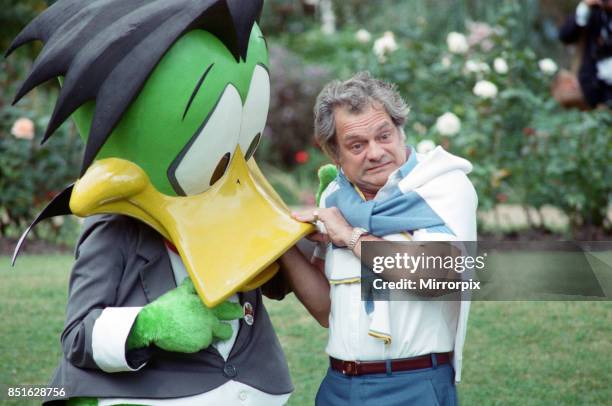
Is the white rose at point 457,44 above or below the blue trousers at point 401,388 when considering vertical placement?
below

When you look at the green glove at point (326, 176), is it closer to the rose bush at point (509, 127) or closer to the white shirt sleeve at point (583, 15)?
the white shirt sleeve at point (583, 15)

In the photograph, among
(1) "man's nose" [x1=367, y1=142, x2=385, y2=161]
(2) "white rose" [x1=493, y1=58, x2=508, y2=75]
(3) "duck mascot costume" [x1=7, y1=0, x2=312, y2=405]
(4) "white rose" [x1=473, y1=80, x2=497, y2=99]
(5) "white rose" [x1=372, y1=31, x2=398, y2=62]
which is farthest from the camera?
(5) "white rose" [x1=372, y1=31, x2=398, y2=62]

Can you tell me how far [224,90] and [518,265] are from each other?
3.81 m

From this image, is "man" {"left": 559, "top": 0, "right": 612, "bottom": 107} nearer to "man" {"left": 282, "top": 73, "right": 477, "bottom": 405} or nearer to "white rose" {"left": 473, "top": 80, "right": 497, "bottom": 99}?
"white rose" {"left": 473, "top": 80, "right": 497, "bottom": 99}

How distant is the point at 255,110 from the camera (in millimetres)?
2613

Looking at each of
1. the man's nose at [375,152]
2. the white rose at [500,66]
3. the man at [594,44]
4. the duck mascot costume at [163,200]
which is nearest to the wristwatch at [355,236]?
the duck mascot costume at [163,200]

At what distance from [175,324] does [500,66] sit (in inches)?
209

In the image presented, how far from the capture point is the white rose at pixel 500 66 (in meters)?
7.07

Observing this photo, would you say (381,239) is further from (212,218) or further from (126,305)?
(126,305)

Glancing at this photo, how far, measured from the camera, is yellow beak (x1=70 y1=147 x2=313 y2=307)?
7.72ft

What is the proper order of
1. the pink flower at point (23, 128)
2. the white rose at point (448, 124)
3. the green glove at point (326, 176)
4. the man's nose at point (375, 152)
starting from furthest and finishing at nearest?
the pink flower at point (23, 128) < the white rose at point (448, 124) < the green glove at point (326, 176) < the man's nose at point (375, 152)

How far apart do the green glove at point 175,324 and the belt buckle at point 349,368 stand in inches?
19.3

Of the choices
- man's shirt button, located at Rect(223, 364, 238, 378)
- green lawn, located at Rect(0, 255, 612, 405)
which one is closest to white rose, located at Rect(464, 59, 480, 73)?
green lawn, located at Rect(0, 255, 612, 405)

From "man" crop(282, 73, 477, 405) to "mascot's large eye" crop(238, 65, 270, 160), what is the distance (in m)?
0.27
